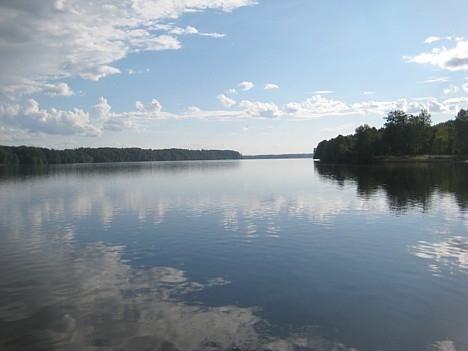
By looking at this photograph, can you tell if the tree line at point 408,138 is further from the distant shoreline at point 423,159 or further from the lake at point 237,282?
the lake at point 237,282

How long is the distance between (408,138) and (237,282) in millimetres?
158278

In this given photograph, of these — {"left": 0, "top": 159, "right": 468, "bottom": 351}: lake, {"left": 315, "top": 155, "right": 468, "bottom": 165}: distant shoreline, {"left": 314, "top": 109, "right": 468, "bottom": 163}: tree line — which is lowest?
{"left": 0, "top": 159, "right": 468, "bottom": 351}: lake

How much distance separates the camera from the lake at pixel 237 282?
41.7ft

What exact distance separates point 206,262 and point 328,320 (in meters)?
9.05

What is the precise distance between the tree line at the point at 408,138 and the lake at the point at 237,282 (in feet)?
432

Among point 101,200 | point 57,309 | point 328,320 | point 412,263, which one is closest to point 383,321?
point 328,320

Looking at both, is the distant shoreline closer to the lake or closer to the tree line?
the tree line

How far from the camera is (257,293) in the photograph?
1652cm

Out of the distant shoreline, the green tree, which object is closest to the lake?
the green tree

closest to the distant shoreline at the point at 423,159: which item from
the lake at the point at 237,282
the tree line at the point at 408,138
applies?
the tree line at the point at 408,138

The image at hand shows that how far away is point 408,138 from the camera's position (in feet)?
519

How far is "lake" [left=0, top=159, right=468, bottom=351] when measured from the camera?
41.7 feet

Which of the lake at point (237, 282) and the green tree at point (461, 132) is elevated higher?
the green tree at point (461, 132)

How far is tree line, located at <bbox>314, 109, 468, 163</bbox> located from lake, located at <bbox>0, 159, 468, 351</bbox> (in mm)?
131753
